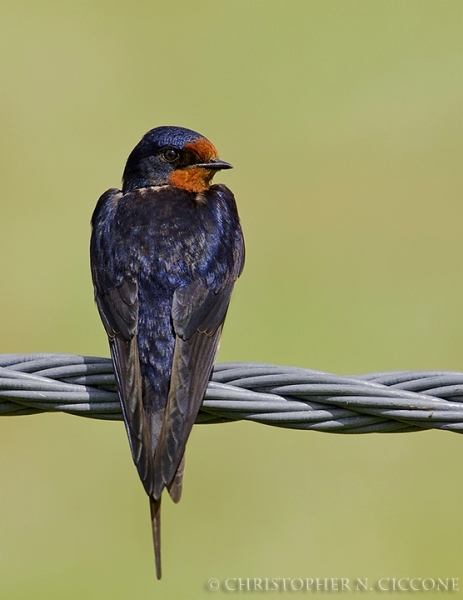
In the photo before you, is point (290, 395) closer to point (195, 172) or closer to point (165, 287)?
point (165, 287)

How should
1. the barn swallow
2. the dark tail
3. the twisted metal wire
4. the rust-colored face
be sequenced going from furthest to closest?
the rust-colored face, the barn swallow, the dark tail, the twisted metal wire

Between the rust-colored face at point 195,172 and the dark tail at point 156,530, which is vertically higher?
the rust-colored face at point 195,172

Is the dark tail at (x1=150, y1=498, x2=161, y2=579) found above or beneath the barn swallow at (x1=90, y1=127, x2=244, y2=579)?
beneath

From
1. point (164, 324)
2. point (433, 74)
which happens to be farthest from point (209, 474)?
point (433, 74)

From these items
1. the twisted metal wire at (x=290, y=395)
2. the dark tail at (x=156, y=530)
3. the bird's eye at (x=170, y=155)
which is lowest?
the dark tail at (x=156, y=530)

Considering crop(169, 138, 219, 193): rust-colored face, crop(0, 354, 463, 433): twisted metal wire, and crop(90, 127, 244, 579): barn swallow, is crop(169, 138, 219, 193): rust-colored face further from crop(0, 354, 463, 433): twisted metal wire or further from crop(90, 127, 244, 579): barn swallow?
crop(0, 354, 463, 433): twisted metal wire

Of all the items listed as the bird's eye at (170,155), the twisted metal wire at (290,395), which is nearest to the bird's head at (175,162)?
the bird's eye at (170,155)

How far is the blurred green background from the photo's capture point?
6.43 meters

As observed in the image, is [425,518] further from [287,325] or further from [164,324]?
[164,324]

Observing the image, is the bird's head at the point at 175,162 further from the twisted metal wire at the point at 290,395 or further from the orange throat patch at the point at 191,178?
the twisted metal wire at the point at 290,395

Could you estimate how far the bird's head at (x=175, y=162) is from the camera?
174 inches

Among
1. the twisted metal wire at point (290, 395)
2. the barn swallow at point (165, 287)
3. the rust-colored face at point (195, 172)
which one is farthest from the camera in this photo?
the rust-colored face at point (195, 172)

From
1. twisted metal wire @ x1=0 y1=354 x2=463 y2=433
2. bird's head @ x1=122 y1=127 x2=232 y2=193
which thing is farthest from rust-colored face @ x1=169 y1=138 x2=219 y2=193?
twisted metal wire @ x1=0 y1=354 x2=463 y2=433

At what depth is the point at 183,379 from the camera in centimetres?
327
